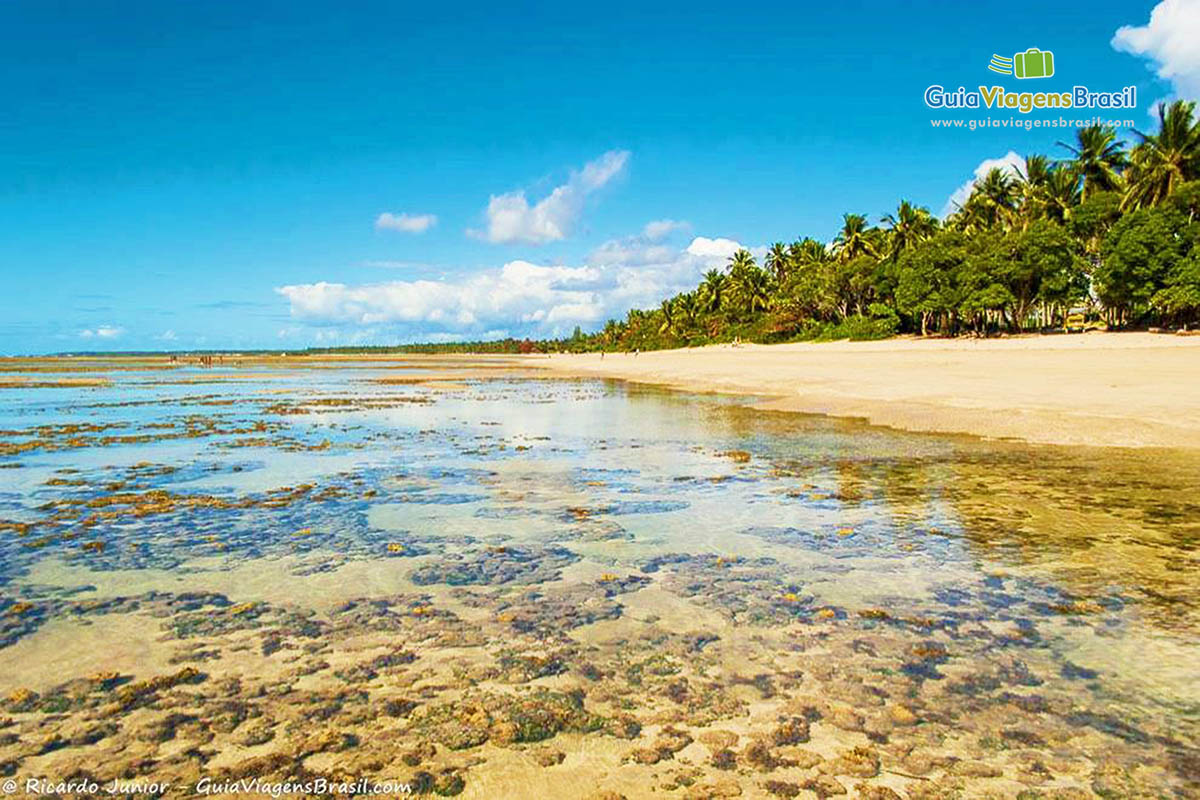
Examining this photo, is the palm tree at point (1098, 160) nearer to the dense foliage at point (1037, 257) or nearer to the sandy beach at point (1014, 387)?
the dense foliage at point (1037, 257)

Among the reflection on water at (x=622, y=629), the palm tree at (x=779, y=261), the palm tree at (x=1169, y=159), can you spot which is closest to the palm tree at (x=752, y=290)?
the palm tree at (x=779, y=261)

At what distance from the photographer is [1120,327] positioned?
186 feet

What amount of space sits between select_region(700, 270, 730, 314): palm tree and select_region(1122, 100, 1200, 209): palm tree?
70558mm

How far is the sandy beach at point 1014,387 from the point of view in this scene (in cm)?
1827

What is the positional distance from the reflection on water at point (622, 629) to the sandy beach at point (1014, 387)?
485cm

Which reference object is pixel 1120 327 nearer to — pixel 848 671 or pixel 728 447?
pixel 728 447

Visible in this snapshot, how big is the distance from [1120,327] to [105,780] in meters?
70.0

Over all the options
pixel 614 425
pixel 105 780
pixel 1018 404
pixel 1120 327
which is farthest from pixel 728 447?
pixel 1120 327

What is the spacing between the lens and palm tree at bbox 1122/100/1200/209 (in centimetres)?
5841

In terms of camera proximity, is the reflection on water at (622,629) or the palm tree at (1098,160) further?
the palm tree at (1098,160)

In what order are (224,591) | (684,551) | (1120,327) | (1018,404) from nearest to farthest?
(224,591), (684,551), (1018,404), (1120,327)

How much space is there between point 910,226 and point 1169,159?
30662 millimetres

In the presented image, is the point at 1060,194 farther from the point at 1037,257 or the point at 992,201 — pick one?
the point at 1037,257

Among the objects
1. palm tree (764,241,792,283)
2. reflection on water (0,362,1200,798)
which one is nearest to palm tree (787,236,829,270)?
palm tree (764,241,792,283)
